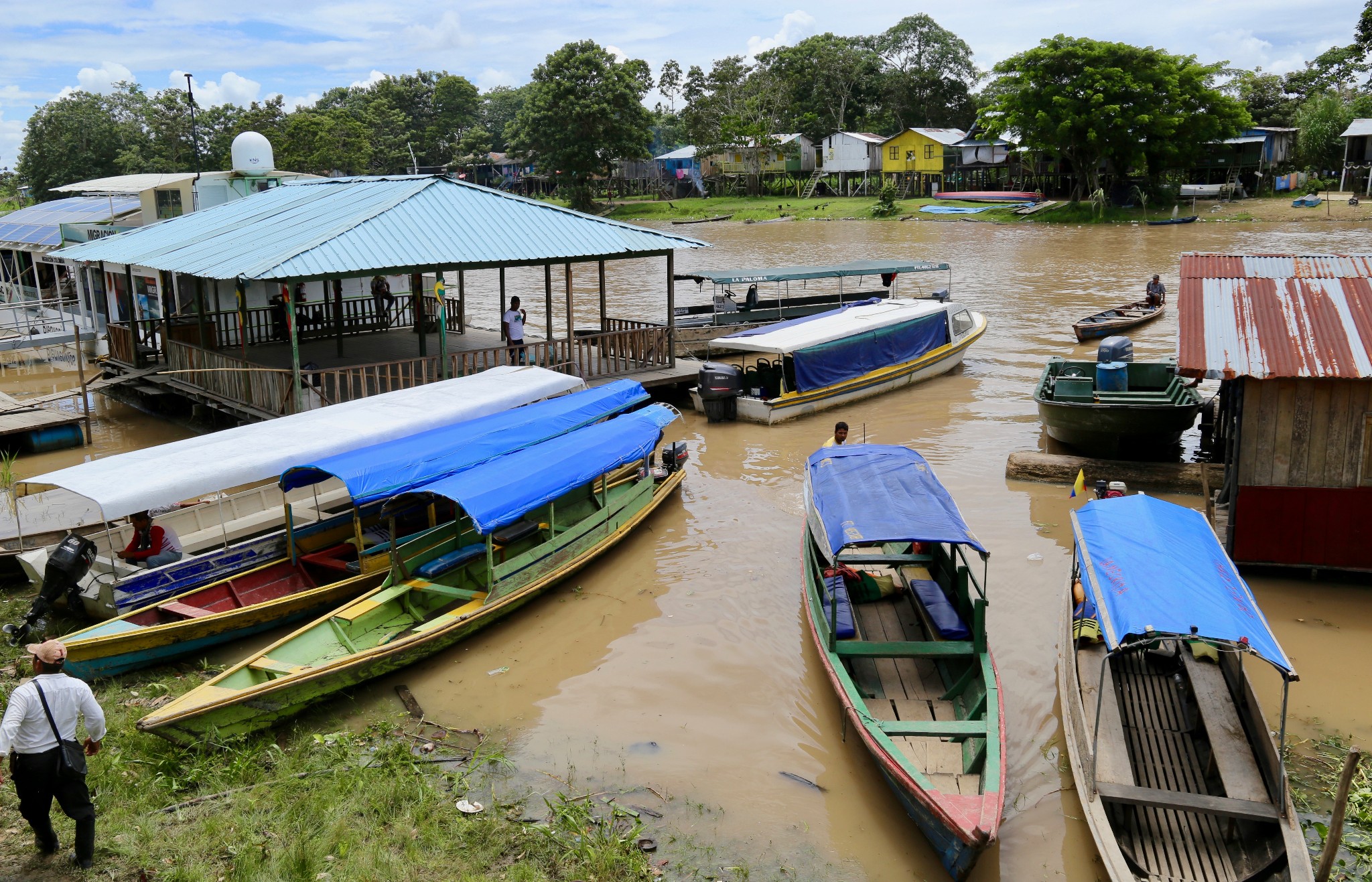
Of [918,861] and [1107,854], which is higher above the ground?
[1107,854]

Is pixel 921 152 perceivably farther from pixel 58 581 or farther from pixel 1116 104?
pixel 58 581

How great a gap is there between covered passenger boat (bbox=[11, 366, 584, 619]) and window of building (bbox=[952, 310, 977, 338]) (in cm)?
1207

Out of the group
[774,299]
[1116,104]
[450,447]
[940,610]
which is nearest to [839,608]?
[940,610]

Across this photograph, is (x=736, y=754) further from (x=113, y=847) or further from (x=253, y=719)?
(x=113, y=847)

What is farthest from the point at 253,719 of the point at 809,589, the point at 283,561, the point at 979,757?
the point at 979,757

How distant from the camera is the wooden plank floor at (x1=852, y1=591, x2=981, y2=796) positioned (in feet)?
23.0

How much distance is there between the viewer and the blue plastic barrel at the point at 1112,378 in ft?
49.7

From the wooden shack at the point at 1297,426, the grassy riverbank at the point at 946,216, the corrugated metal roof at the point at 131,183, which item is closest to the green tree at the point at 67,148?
the grassy riverbank at the point at 946,216

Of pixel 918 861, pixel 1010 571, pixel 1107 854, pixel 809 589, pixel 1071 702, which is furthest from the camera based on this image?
pixel 1010 571

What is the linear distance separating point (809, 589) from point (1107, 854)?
3.92m

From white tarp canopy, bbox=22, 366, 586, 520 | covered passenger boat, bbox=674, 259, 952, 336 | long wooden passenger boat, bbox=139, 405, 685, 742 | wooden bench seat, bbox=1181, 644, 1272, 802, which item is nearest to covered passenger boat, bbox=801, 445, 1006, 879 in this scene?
wooden bench seat, bbox=1181, 644, 1272, 802

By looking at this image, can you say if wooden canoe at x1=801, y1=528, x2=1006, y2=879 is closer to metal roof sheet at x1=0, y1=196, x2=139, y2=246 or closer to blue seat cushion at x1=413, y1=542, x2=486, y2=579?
blue seat cushion at x1=413, y1=542, x2=486, y2=579

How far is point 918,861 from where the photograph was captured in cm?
684

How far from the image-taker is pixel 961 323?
73.6 ft
